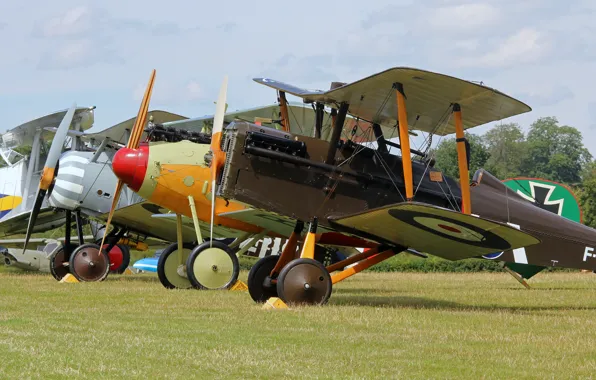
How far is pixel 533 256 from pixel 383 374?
757 cm

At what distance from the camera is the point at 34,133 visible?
21625mm

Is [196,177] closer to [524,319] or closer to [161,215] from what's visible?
[161,215]

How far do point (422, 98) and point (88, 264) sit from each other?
8953mm

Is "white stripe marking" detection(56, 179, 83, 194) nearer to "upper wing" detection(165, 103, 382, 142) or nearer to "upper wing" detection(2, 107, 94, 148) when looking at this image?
"upper wing" detection(165, 103, 382, 142)

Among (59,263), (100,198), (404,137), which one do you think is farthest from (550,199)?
(59,263)

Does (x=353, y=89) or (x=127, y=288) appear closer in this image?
(x=353, y=89)

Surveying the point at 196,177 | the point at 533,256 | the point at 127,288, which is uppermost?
the point at 196,177

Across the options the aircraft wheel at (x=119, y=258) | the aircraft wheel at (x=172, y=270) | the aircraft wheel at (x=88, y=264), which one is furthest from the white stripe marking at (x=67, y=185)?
the aircraft wheel at (x=119, y=258)

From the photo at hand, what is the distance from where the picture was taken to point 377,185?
11133 millimetres

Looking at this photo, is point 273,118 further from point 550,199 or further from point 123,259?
point 123,259

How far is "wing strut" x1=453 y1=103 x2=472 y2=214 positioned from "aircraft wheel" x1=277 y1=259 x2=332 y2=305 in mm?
1951

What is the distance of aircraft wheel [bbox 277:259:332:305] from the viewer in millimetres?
10312

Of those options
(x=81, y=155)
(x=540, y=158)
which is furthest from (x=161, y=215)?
(x=540, y=158)

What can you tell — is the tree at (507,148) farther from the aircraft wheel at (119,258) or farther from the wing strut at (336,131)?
the wing strut at (336,131)
